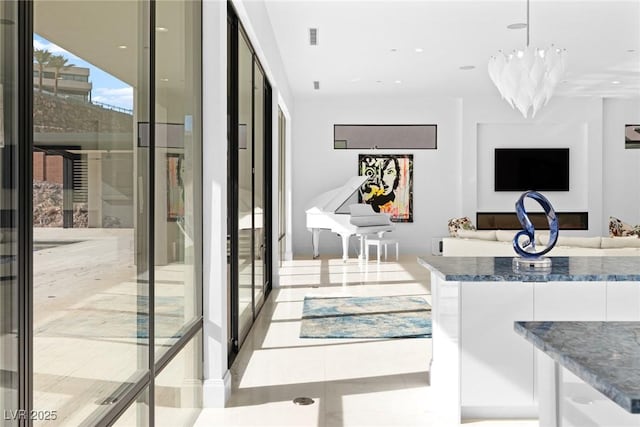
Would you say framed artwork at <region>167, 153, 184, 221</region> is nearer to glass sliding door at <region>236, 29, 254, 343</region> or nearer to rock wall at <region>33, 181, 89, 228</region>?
rock wall at <region>33, 181, 89, 228</region>

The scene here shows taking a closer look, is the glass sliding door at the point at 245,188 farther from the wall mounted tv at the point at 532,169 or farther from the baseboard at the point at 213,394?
the wall mounted tv at the point at 532,169

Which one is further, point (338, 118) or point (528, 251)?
point (338, 118)

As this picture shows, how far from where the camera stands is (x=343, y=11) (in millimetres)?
6348

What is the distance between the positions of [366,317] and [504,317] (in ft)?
9.64

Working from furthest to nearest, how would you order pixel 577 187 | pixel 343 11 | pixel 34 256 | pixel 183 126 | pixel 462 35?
pixel 577 187, pixel 462 35, pixel 343 11, pixel 183 126, pixel 34 256

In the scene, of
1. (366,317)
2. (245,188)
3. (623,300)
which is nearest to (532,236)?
(623,300)

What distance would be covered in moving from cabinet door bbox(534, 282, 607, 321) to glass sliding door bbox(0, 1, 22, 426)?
256 cm

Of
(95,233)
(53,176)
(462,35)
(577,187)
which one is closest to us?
(53,176)

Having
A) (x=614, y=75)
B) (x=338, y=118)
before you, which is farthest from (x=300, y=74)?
(x=614, y=75)

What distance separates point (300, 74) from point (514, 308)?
6905mm

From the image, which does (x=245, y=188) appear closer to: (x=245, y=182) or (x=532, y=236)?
(x=245, y=182)

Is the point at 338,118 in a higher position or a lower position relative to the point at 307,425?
higher

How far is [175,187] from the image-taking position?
3.03 meters

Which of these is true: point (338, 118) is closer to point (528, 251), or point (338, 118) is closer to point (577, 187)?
point (577, 187)
